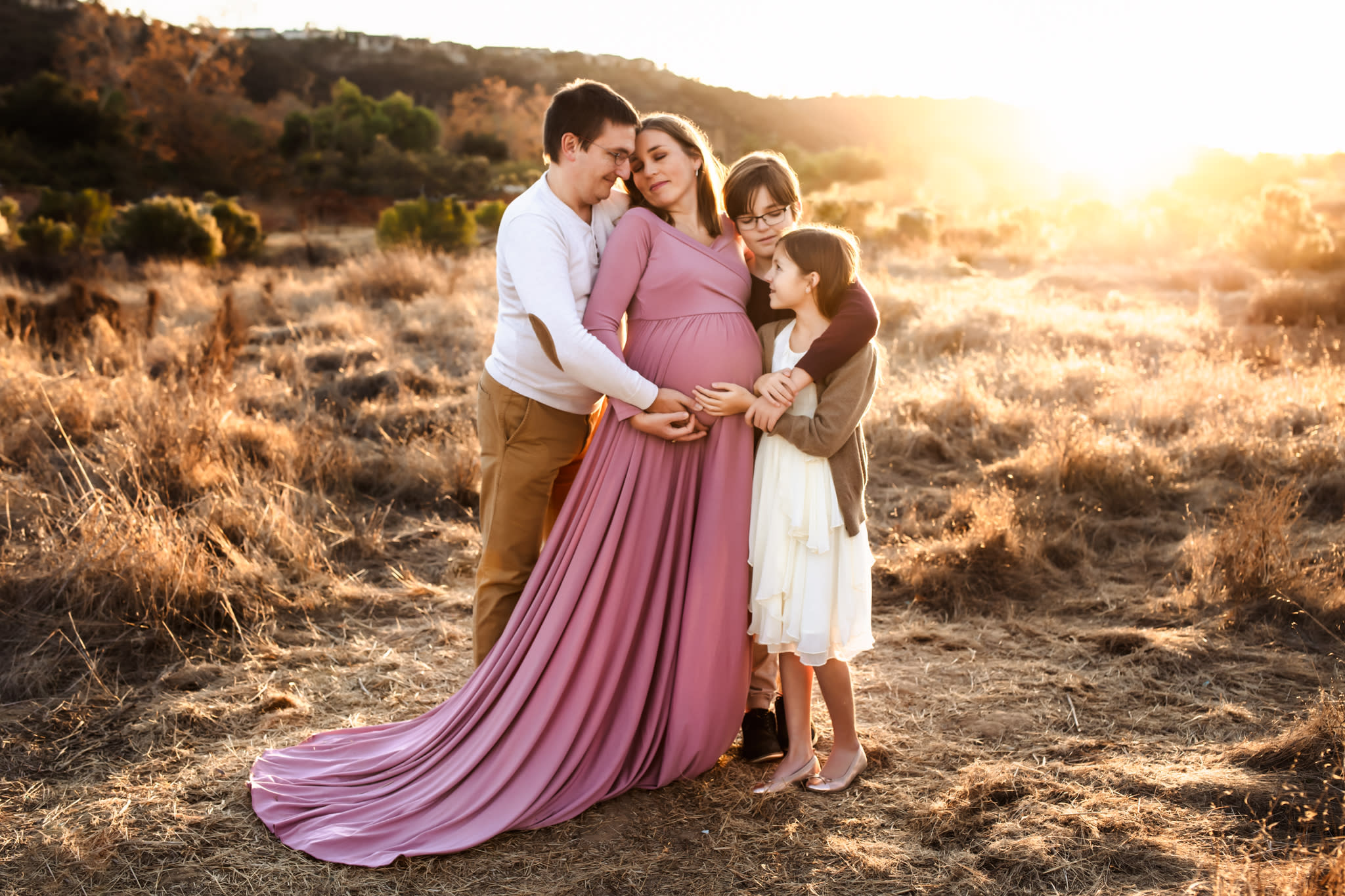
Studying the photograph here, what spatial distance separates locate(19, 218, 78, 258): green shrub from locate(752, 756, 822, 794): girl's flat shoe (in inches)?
569

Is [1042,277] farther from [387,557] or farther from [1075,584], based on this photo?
[387,557]

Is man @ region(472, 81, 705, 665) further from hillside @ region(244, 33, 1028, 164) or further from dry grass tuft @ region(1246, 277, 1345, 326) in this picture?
hillside @ region(244, 33, 1028, 164)

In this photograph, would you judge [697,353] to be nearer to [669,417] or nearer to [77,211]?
[669,417]

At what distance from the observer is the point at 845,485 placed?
2816 millimetres

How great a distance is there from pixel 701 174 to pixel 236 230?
48.0 ft

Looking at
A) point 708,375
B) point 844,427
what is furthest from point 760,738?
point 708,375

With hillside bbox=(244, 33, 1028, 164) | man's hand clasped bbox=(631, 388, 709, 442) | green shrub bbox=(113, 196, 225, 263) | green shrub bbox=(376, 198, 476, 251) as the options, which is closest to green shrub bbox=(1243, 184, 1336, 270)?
green shrub bbox=(376, 198, 476, 251)

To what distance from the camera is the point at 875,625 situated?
14.4 feet

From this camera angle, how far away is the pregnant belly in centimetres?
286

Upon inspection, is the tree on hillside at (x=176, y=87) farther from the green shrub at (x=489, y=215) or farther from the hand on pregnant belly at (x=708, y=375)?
the hand on pregnant belly at (x=708, y=375)

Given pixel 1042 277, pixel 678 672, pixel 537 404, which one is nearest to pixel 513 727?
pixel 678 672

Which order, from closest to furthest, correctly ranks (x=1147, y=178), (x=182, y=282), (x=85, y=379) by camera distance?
(x=85, y=379) → (x=182, y=282) → (x=1147, y=178)

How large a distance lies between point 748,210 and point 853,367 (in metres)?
0.63

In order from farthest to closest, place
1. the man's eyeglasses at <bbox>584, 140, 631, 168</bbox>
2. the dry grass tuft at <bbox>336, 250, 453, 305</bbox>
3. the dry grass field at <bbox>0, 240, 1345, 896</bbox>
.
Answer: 1. the dry grass tuft at <bbox>336, 250, 453, 305</bbox>
2. the man's eyeglasses at <bbox>584, 140, 631, 168</bbox>
3. the dry grass field at <bbox>0, 240, 1345, 896</bbox>
